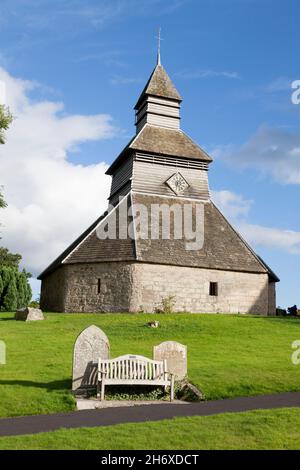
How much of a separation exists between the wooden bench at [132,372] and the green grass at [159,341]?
0.94 metres

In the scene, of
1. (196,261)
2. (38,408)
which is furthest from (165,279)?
(38,408)

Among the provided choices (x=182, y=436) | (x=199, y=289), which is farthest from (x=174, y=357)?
(x=199, y=289)

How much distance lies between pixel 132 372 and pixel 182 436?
522 cm

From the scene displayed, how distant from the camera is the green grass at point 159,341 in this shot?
1375 centimetres

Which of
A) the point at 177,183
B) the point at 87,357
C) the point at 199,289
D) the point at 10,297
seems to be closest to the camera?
the point at 87,357

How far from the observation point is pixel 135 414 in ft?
38.1

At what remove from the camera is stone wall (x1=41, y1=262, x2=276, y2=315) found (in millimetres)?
31875

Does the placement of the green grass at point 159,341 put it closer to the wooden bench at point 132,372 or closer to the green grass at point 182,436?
the wooden bench at point 132,372

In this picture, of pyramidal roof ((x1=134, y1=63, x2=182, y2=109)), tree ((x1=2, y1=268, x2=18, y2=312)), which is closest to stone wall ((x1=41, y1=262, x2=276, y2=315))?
tree ((x1=2, y1=268, x2=18, y2=312))

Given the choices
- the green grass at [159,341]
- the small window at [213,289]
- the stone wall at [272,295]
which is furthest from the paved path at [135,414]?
the stone wall at [272,295]

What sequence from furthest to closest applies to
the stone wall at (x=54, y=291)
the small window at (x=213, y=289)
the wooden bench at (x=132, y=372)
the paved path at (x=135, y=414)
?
the stone wall at (x=54, y=291)
the small window at (x=213, y=289)
the wooden bench at (x=132, y=372)
the paved path at (x=135, y=414)

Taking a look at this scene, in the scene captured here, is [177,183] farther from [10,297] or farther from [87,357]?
[87,357]

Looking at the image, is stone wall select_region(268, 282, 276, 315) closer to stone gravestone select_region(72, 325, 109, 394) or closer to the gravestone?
the gravestone

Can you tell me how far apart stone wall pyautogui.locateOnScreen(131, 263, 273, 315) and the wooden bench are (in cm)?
1701
